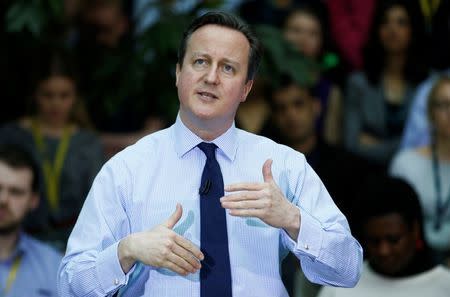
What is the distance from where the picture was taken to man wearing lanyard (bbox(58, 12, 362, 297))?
3195 millimetres

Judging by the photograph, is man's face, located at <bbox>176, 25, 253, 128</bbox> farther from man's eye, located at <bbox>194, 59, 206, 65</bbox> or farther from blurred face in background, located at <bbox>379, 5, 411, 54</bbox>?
blurred face in background, located at <bbox>379, 5, 411, 54</bbox>

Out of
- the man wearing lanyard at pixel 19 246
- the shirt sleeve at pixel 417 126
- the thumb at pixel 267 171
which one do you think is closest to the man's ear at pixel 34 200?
the man wearing lanyard at pixel 19 246

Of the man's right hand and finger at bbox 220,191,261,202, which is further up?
finger at bbox 220,191,261,202

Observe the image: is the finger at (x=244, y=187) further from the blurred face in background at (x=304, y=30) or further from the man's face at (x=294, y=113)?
the blurred face in background at (x=304, y=30)

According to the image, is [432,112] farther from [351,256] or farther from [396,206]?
[351,256]

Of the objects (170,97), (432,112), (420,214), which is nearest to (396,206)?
(420,214)

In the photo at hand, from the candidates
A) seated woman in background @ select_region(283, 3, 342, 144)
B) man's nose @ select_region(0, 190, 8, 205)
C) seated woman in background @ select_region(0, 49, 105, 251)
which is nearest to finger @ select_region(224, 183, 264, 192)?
man's nose @ select_region(0, 190, 8, 205)

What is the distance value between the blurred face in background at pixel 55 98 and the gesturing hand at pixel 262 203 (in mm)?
3235

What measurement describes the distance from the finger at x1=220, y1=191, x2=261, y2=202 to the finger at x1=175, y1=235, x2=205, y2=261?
0.53 feet

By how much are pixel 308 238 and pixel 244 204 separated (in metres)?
0.28

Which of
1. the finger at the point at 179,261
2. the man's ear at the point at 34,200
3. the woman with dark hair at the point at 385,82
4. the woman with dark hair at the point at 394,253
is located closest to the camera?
the finger at the point at 179,261

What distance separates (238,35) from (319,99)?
3302 millimetres

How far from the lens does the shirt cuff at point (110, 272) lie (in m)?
3.15

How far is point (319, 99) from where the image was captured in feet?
21.7
